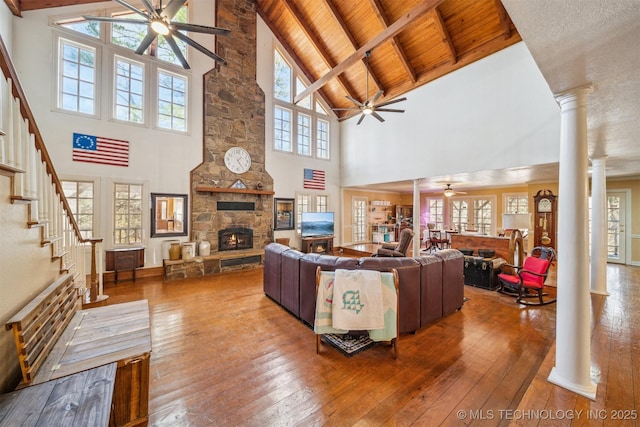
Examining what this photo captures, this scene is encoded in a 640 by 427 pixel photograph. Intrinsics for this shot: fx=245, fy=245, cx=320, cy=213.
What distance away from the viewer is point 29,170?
202 centimetres

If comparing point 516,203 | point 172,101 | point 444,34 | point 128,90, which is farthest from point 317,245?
point 516,203

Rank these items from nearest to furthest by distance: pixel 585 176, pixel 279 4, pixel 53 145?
pixel 585 176
pixel 53 145
pixel 279 4

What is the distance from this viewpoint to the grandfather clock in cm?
648

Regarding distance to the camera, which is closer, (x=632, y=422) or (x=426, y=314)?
(x=632, y=422)

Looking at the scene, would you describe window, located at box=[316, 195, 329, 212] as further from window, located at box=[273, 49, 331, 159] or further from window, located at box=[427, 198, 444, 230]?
window, located at box=[427, 198, 444, 230]

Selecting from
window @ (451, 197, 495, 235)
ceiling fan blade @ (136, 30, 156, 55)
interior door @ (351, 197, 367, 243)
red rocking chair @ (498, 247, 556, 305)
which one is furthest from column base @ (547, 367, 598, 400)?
window @ (451, 197, 495, 235)

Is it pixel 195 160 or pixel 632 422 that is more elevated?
pixel 195 160

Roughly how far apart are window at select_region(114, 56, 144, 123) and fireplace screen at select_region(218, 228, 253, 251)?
10.7 ft

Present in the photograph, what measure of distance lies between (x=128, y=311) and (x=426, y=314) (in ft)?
11.1

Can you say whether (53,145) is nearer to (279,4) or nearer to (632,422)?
(279,4)

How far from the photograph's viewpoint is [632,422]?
5.46ft

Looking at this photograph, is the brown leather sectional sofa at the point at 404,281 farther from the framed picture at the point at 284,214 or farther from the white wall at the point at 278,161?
the white wall at the point at 278,161

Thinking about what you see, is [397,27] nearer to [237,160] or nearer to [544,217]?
[237,160]

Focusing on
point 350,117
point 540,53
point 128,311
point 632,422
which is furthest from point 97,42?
point 632,422
